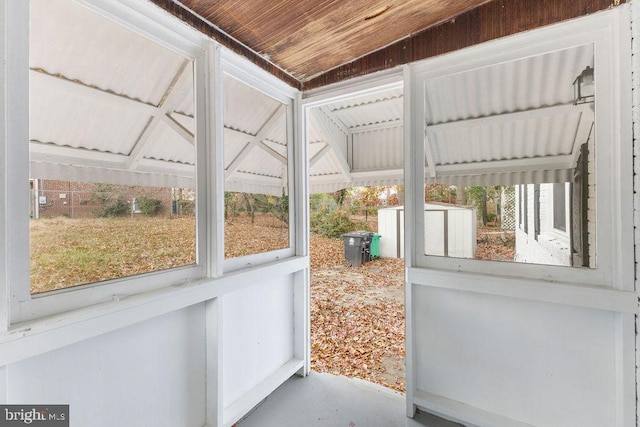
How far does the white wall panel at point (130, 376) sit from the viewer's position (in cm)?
104

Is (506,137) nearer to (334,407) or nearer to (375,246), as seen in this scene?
(334,407)

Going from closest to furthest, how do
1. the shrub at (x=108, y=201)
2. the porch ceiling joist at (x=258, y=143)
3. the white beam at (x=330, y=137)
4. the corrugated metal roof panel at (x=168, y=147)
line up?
1. the shrub at (x=108, y=201)
2. the corrugated metal roof panel at (x=168, y=147)
3. the porch ceiling joist at (x=258, y=143)
4. the white beam at (x=330, y=137)

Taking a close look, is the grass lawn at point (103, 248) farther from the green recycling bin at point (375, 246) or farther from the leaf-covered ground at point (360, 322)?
the green recycling bin at point (375, 246)

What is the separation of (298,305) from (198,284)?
108 centimetres

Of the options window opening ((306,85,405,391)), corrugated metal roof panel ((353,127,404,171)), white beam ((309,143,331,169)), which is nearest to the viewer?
window opening ((306,85,405,391))

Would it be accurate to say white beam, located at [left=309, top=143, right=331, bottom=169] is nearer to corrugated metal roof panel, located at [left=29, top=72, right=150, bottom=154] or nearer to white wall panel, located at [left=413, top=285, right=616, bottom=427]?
white wall panel, located at [left=413, top=285, right=616, bottom=427]

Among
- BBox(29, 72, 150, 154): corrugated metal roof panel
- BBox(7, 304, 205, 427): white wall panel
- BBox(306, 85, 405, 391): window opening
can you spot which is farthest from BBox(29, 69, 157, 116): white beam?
BBox(306, 85, 405, 391): window opening

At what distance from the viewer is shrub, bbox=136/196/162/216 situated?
1385 mm

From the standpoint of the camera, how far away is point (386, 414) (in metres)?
1.87

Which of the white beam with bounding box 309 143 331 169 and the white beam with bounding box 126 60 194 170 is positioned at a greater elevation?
the white beam with bounding box 309 143 331 169

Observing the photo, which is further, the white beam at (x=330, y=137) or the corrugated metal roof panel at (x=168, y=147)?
the white beam at (x=330, y=137)

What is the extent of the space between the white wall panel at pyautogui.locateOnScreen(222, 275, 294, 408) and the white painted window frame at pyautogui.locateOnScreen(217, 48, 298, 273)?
18cm

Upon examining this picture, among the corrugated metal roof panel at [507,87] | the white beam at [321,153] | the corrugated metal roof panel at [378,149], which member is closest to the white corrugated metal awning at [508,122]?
the corrugated metal roof panel at [507,87]

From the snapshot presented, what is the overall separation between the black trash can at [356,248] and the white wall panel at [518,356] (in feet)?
18.0
